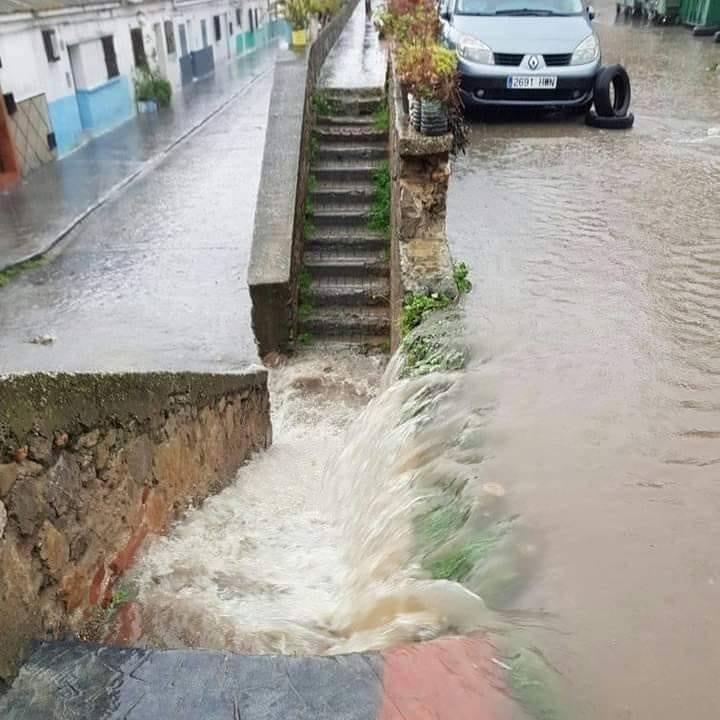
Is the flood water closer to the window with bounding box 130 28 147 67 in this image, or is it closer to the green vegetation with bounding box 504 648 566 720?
the green vegetation with bounding box 504 648 566 720

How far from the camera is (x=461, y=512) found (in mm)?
3299

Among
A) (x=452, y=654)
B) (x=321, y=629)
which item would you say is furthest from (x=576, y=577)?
(x=321, y=629)

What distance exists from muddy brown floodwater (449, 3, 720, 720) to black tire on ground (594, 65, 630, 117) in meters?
0.83

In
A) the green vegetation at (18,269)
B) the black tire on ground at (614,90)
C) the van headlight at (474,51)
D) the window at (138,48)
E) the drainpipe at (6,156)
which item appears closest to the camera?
the van headlight at (474,51)

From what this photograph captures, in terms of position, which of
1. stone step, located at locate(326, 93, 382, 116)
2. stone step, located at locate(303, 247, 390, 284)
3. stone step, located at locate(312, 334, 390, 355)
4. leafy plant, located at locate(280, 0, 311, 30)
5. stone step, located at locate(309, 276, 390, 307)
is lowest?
stone step, located at locate(312, 334, 390, 355)

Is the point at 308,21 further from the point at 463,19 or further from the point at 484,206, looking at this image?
the point at 484,206

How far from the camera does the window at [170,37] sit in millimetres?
24312

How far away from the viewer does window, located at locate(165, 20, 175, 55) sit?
24312mm

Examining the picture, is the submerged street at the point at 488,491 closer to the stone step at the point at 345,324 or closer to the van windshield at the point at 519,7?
the stone step at the point at 345,324

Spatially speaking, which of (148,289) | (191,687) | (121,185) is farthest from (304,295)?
(121,185)

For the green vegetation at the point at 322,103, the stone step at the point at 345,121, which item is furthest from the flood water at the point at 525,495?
the green vegetation at the point at 322,103

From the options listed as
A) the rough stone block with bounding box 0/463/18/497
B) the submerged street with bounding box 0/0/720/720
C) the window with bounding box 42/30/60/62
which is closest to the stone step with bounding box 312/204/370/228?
the submerged street with bounding box 0/0/720/720

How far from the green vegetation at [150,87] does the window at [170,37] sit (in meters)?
2.83

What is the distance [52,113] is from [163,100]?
6.09 m
